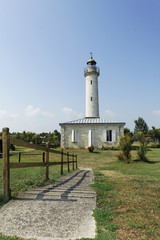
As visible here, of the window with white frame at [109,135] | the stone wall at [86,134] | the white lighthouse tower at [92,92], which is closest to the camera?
the window with white frame at [109,135]

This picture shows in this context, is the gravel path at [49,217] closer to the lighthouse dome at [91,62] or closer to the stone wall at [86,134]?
the stone wall at [86,134]

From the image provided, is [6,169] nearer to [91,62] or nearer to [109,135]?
[109,135]

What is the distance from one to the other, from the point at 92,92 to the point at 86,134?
8197 millimetres

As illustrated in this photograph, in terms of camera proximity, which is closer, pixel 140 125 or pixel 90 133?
pixel 90 133

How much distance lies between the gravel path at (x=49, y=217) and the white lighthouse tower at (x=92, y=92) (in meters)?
24.7

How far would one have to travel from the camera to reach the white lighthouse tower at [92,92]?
91.2 ft

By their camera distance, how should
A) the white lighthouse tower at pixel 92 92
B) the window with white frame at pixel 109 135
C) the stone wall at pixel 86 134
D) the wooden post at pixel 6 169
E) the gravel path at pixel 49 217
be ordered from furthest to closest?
1. the white lighthouse tower at pixel 92 92
2. the stone wall at pixel 86 134
3. the window with white frame at pixel 109 135
4. the wooden post at pixel 6 169
5. the gravel path at pixel 49 217

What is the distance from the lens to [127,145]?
13359mm

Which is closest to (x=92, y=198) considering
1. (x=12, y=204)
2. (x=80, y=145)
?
(x=12, y=204)

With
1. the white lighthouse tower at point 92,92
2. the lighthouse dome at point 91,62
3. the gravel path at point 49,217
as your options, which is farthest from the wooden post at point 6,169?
the lighthouse dome at point 91,62

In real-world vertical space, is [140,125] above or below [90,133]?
above

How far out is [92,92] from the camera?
1099 inches

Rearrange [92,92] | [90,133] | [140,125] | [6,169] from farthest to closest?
[140,125] < [92,92] < [90,133] < [6,169]

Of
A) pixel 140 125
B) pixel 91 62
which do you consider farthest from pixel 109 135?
pixel 140 125
